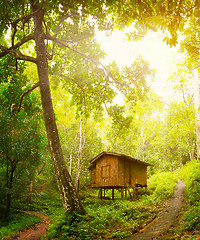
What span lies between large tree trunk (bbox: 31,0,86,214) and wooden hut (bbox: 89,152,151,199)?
374 inches

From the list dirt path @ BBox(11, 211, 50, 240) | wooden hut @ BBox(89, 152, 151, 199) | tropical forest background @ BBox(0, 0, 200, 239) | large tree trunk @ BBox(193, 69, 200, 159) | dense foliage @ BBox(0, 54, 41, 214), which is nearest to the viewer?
tropical forest background @ BBox(0, 0, 200, 239)

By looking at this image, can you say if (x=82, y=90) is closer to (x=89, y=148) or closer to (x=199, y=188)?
(x=199, y=188)

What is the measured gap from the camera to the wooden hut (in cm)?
1898

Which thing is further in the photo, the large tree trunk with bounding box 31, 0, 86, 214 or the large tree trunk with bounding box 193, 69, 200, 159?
the large tree trunk with bounding box 193, 69, 200, 159

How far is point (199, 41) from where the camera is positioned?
997cm

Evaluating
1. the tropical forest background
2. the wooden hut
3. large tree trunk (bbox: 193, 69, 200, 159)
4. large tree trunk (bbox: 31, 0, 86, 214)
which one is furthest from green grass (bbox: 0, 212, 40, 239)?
large tree trunk (bbox: 193, 69, 200, 159)

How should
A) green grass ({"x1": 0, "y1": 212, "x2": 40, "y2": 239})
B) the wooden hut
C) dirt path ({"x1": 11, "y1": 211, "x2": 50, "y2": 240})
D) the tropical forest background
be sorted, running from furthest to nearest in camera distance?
the wooden hut < green grass ({"x1": 0, "y1": 212, "x2": 40, "y2": 239}) < dirt path ({"x1": 11, "y1": 211, "x2": 50, "y2": 240}) < the tropical forest background

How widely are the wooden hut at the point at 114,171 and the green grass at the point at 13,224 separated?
822 cm

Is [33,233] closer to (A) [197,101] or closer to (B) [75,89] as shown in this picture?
(B) [75,89]

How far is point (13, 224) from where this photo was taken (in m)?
11.4

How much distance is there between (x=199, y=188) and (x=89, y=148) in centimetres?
1619

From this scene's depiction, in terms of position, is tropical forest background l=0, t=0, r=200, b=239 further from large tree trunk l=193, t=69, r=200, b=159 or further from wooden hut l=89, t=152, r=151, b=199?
wooden hut l=89, t=152, r=151, b=199

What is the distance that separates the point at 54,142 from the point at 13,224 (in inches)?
228

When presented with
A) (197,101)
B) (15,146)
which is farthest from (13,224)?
(197,101)
